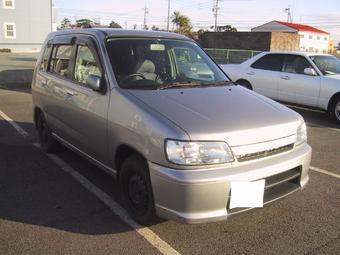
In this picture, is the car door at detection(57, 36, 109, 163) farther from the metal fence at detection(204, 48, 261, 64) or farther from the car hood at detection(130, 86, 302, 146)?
the metal fence at detection(204, 48, 261, 64)

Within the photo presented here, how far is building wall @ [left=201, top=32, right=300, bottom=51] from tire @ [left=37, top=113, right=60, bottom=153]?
31.2 meters

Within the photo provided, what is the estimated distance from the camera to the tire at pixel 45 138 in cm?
596

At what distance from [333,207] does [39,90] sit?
4.23 metres

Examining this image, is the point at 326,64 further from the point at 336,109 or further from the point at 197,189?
the point at 197,189

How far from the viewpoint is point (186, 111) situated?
3594 mm

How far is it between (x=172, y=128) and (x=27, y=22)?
46.6 metres

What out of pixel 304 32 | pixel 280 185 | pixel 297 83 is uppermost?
pixel 304 32

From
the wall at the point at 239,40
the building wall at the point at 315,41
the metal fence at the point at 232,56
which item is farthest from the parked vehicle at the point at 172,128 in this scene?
the building wall at the point at 315,41

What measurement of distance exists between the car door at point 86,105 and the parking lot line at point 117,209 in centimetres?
41

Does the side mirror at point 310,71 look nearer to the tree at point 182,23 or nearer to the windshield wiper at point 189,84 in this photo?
the windshield wiper at point 189,84

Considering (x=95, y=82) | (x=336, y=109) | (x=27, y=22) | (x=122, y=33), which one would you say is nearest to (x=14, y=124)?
(x=122, y=33)

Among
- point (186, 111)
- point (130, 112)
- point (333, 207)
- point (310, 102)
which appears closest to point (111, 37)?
point (130, 112)

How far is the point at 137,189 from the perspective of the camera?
3.76 metres

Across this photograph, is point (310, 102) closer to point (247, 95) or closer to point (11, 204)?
point (247, 95)
